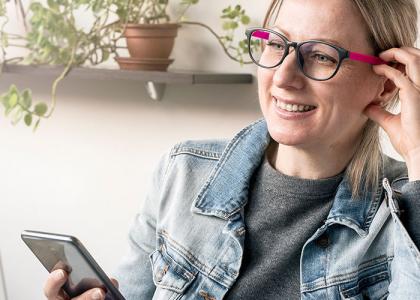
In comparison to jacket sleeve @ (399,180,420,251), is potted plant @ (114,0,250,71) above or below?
above

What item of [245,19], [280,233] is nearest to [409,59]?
[280,233]

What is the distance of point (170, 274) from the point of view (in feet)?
4.26

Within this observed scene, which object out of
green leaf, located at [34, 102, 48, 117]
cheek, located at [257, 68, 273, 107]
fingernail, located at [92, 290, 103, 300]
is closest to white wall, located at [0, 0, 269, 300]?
green leaf, located at [34, 102, 48, 117]

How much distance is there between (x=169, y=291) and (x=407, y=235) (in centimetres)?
45

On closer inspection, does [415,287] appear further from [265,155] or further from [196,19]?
[196,19]

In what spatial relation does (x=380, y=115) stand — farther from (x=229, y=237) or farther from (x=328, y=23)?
(x=229, y=237)

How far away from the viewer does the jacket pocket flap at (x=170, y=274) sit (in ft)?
4.22

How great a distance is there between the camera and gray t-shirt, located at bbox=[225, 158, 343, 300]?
1.22m

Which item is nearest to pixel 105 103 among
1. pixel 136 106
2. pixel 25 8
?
pixel 136 106

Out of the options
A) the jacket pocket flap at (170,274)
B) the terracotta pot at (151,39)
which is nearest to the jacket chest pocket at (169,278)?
the jacket pocket flap at (170,274)

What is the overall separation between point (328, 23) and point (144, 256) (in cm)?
58

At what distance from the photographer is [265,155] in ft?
4.37

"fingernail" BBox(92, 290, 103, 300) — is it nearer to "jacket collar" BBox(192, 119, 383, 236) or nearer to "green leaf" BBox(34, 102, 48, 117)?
"jacket collar" BBox(192, 119, 383, 236)

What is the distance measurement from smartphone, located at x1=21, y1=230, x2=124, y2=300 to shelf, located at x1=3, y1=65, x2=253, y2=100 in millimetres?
675
